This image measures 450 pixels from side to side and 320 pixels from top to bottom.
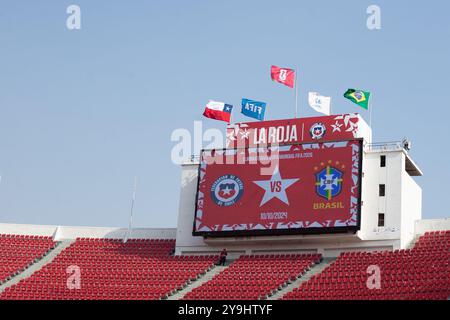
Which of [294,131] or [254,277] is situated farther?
[294,131]

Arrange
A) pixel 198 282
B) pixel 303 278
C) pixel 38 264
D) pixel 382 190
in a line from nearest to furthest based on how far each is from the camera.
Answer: pixel 303 278 < pixel 382 190 < pixel 198 282 < pixel 38 264

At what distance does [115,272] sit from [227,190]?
6.91 m

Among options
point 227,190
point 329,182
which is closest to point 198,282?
point 227,190

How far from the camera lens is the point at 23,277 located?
148ft

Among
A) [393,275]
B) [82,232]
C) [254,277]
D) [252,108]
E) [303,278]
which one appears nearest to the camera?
[393,275]

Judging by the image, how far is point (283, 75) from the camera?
150 ft

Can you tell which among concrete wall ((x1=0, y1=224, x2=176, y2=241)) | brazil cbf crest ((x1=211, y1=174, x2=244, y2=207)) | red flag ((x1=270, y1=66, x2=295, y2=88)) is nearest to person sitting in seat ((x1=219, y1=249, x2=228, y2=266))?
brazil cbf crest ((x1=211, y1=174, x2=244, y2=207))

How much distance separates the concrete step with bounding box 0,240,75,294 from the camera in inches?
1761

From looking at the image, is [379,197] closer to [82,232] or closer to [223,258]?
[223,258]

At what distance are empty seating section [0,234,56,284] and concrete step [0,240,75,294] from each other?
254 mm

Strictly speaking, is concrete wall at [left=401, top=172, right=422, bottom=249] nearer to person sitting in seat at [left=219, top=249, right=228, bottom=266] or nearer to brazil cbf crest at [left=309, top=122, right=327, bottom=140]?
brazil cbf crest at [left=309, top=122, right=327, bottom=140]

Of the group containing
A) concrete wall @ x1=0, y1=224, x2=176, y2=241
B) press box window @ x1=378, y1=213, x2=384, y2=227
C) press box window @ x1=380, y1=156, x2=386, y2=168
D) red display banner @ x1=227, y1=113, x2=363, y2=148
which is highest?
red display banner @ x1=227, y1=113, x2=363, y2=148

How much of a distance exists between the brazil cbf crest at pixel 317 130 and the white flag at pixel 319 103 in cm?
77
